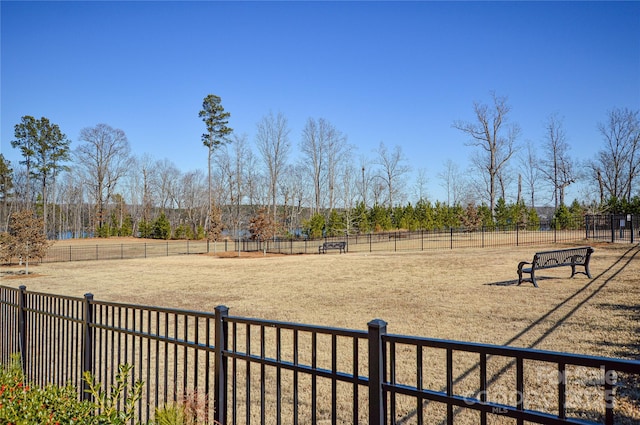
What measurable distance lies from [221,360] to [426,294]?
29.9ft

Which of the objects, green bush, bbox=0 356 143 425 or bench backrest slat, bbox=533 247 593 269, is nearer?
green bush, bbox=0 356 143 425

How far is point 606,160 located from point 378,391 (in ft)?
183

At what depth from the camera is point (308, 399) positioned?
489 centimetres

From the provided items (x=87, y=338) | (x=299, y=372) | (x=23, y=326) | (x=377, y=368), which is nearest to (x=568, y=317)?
(x=299, y=372)

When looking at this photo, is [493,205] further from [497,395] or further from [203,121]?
[497,395]

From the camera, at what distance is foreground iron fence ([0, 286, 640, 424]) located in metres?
2.22

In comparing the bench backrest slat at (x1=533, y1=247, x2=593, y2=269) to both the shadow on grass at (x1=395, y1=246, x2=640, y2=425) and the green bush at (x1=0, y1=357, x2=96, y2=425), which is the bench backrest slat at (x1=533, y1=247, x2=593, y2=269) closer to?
the shadow on grass at (x1=395, y1=246, x2=640, y2=425)

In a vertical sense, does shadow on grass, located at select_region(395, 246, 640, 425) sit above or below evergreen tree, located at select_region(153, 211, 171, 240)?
below

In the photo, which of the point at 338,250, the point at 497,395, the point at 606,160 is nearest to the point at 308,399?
the point at 497,395

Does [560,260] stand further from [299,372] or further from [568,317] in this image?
[299,372]

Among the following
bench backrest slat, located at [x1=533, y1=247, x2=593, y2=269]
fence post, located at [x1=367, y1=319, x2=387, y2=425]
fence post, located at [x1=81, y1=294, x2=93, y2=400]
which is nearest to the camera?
fence post, located at [x1=367, y1=319, x2=387, y2=425]

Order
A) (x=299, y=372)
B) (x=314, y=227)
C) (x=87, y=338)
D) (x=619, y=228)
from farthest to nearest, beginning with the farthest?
(x=314, y=227) < (x=619, y=228) < (x=87, y=338) < (x=299, y=372)

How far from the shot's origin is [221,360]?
120 inches

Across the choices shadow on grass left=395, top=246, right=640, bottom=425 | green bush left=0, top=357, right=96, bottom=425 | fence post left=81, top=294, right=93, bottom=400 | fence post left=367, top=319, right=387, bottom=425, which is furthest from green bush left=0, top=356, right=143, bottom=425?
shadow on grass left=395, top=246, right=640, bottom=425
